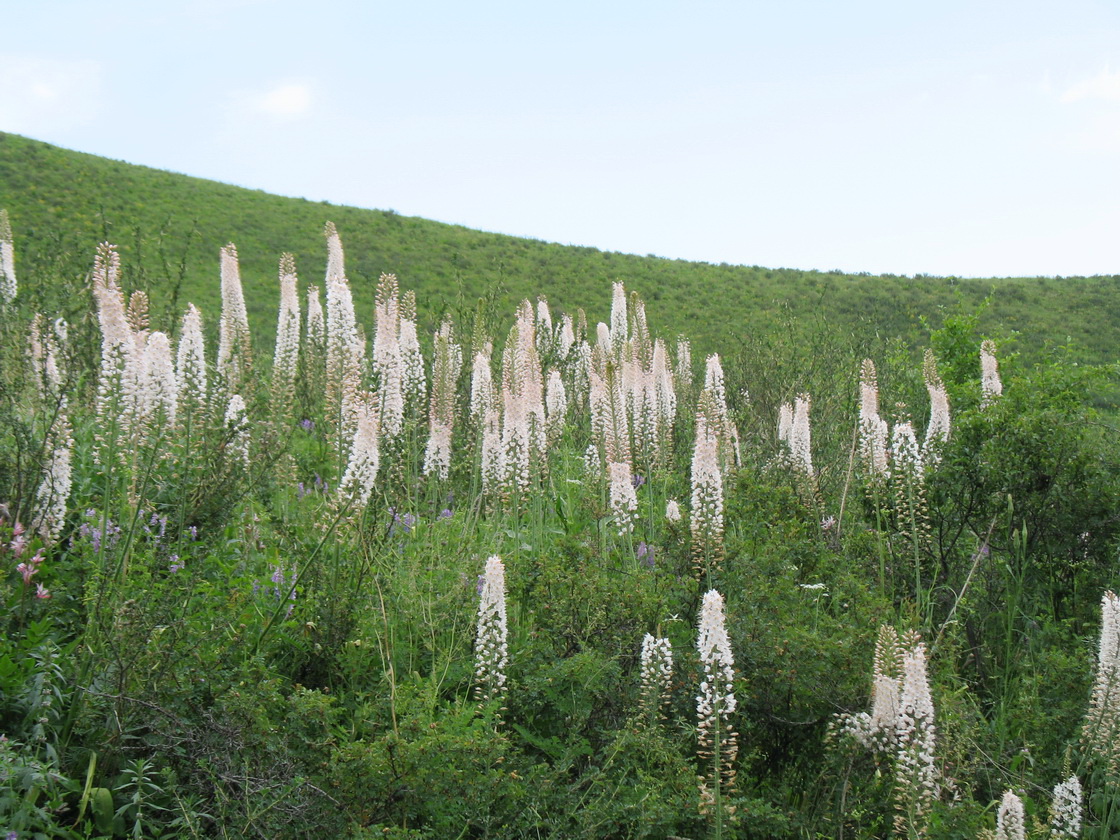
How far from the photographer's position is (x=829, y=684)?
3.72m

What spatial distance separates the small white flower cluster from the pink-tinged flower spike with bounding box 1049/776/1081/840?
146 cm

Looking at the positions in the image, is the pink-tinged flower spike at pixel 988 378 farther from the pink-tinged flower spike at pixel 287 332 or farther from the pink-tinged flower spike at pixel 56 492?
the pink-tinged flower spike at pixel 56 492

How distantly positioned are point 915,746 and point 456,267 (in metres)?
33.3

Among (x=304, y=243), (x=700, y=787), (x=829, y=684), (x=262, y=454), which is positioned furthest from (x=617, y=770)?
(x=304, y=243)

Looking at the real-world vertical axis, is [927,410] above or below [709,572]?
above

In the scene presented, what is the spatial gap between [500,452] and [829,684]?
2.53m

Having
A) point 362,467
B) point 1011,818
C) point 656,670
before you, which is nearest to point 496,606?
point 656,670

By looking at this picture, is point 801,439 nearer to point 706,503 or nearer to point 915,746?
point 706,503

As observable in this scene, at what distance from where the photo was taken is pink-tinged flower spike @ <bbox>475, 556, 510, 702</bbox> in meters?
3.48

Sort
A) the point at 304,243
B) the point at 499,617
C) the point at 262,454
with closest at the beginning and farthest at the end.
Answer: the point at 499,617
the point at 262,454
the point at 304,243

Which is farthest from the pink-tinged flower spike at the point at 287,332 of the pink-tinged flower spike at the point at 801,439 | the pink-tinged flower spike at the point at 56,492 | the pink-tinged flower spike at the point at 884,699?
the pink-tinged flower spike at the point at 884,699

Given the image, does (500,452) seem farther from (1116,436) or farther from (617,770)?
(1116,436)

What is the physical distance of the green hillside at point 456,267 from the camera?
107ft

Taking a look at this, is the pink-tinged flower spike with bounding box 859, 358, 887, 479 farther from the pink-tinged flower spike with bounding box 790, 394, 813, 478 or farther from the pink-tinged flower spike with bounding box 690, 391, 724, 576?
the pink-tinged flower spike with bounding box 690, 391, 724, 576
